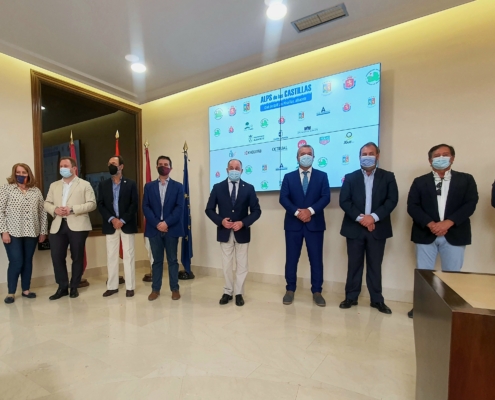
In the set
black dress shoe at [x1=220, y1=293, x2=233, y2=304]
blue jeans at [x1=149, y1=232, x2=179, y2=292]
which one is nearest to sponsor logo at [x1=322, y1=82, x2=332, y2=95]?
blue jeans at [x1=149, y1=232, x2=179, y2=292]

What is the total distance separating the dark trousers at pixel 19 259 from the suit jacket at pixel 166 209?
4.58 feet

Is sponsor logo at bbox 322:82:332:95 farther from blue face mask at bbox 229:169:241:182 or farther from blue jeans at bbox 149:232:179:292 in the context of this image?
blue jeans at bbox 149:232:179:292

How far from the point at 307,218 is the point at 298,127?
126 centimetres

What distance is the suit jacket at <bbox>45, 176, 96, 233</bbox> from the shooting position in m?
3.26

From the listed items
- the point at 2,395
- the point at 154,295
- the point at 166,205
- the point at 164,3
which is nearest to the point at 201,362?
the point at 2,395

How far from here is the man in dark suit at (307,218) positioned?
2941 millimetres

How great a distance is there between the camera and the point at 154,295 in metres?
3.14

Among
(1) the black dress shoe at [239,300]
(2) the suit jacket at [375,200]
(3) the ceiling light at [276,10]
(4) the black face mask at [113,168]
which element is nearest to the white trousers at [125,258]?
(4) the black face mask at [113,168]

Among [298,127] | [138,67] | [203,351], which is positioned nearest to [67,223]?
[138,67]

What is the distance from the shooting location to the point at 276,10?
8.98 feet

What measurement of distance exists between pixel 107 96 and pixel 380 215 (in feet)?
14.9

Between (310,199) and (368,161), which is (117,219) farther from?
(368,161)

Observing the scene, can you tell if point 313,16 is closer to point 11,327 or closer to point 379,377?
point 379,377

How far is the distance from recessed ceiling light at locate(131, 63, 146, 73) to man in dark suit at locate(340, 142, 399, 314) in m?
3.10
